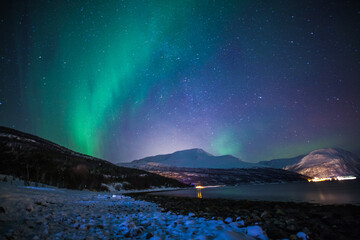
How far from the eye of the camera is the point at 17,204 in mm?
6070

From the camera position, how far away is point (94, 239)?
14.4 feet

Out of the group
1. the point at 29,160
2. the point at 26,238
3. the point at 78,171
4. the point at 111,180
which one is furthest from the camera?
the point at 111,180

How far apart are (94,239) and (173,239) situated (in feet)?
6.39

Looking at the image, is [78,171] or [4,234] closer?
[4,234]

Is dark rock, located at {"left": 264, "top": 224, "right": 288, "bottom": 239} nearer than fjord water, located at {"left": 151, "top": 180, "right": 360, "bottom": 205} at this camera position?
Yes

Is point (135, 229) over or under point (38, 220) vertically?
under

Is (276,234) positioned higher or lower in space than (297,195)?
higher

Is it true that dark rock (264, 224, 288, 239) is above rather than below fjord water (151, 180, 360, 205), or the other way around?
above

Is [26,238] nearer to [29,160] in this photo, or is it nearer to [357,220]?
[357,220]

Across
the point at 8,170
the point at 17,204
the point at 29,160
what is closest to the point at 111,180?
the point at 29,160

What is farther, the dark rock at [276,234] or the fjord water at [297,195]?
the fjord water at [297,195]

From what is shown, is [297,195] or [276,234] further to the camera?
[297,195]

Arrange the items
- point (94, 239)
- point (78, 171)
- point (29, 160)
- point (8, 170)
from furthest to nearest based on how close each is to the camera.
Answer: point (78, 171), point (29, 160), point (8, 170), point (94, 239)

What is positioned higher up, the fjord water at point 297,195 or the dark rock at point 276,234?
the dark rock at point 276,234
